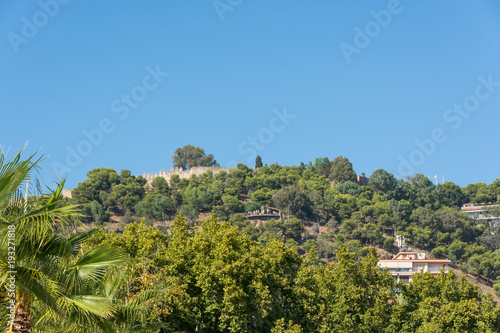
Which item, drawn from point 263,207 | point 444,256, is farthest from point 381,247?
point 263,207

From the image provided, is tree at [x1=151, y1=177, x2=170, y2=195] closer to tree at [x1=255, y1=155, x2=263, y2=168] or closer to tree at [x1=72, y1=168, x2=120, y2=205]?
tree at [x1=72, y1=168, x2=120, y2=205]

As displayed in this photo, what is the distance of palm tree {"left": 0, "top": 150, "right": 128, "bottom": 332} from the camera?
7.15 metres

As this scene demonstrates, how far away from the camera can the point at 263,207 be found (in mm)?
121875

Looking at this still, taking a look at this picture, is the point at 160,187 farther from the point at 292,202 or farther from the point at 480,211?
the point at 480,211

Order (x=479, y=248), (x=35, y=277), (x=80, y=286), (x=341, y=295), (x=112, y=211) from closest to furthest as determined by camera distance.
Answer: (x=35, y=277), (x=80, y=286), (x=341, y=295), (x=479, y=248), (x=112, y=211)

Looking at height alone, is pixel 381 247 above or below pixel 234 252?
above

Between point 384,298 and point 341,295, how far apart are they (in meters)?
1.84

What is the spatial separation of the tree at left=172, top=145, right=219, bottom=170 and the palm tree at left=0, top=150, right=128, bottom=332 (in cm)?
13368

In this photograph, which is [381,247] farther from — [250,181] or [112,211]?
[112,211]

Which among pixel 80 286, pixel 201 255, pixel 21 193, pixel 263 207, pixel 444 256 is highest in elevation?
pixel 263 207

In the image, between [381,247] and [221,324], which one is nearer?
[221,324]

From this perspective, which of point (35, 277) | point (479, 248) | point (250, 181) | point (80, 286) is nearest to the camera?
point (35, 277)

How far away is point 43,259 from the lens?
758cm

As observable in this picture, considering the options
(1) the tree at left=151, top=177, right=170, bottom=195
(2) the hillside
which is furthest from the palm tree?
(1) the tree at left=151, top=177, right=170, bottom=195
